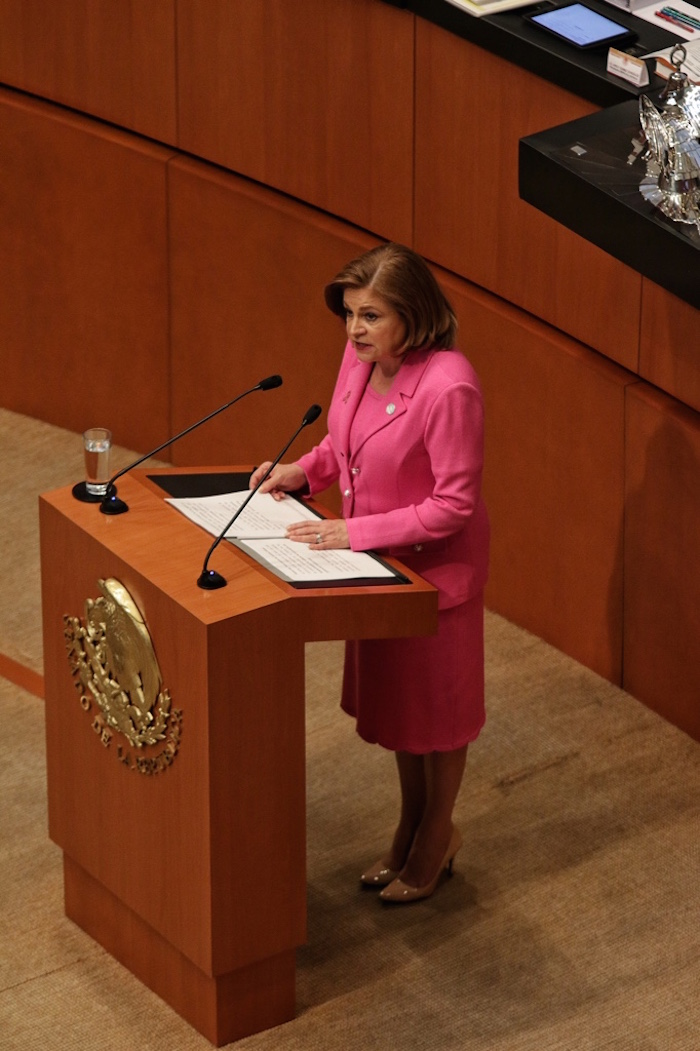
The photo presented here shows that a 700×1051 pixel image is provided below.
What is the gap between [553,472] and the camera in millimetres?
4945

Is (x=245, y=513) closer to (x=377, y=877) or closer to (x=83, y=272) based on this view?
(x=377, y=877)

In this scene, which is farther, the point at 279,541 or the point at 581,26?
the point at 581,26

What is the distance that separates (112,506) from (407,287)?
0.72 meters

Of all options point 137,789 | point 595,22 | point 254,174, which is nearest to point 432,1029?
point 137,789

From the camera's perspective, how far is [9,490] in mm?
5984

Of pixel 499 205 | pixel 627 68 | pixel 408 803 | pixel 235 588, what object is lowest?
pixel 408 803

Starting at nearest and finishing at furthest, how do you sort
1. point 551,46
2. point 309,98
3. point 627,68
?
point 627,68 < point 551,46 < point 309,98

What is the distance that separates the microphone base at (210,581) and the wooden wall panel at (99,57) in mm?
2624

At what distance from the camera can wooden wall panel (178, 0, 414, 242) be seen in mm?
4988

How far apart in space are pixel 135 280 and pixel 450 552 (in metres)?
2.59

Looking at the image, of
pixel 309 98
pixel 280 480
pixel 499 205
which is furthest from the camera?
pixel 309 98

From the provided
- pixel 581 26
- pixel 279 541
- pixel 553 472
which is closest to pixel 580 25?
pixel 581 26

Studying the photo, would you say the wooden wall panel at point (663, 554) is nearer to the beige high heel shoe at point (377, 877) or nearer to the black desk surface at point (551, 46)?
the black desk surface at point (551, 46)

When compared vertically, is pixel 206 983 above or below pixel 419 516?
below
